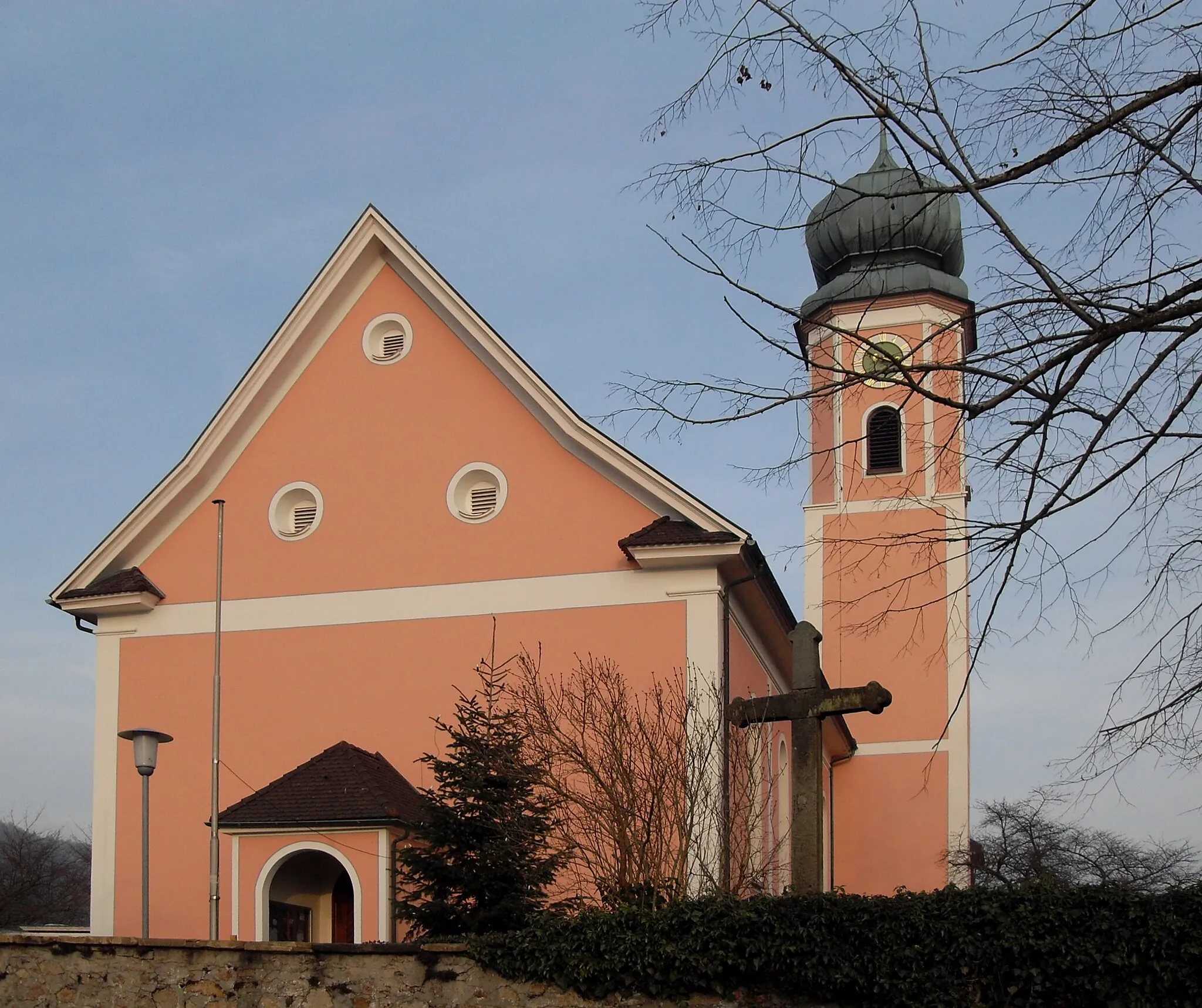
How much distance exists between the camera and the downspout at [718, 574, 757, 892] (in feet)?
48.8

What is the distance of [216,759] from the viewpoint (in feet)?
60.2

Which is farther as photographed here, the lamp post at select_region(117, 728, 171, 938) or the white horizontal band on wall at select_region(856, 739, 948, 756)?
the white horizontal band on wall at select_region(856, 739, 948, 756)

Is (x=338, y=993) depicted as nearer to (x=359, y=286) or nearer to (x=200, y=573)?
(x=200, y=573)

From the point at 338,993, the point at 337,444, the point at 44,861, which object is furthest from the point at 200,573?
the point at 44,861

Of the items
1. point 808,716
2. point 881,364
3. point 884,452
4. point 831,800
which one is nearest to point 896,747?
point 831,800

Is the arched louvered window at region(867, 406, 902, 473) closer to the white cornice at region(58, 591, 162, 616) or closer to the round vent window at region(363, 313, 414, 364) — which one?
the round vent window at region(363, 313, 414, 364)

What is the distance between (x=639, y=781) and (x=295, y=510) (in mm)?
7082

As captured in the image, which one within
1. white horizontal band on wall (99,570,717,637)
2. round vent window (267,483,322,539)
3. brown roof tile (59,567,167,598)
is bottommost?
white horizontal band on wall (99,570,717,637)

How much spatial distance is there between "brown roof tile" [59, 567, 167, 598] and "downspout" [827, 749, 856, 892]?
1300 centimetres

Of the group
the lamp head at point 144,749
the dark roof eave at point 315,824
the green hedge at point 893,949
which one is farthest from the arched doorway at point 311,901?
the green hedge at point 893,949

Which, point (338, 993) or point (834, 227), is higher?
point (834, 227)

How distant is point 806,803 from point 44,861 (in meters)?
47.7

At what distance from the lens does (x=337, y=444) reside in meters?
20.6

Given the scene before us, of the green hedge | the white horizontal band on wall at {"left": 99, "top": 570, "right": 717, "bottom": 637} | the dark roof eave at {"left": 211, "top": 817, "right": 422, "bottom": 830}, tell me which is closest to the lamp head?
the dark roof eave at {"left": 211, "top": 817, "right": 422, "bottom": 830}
